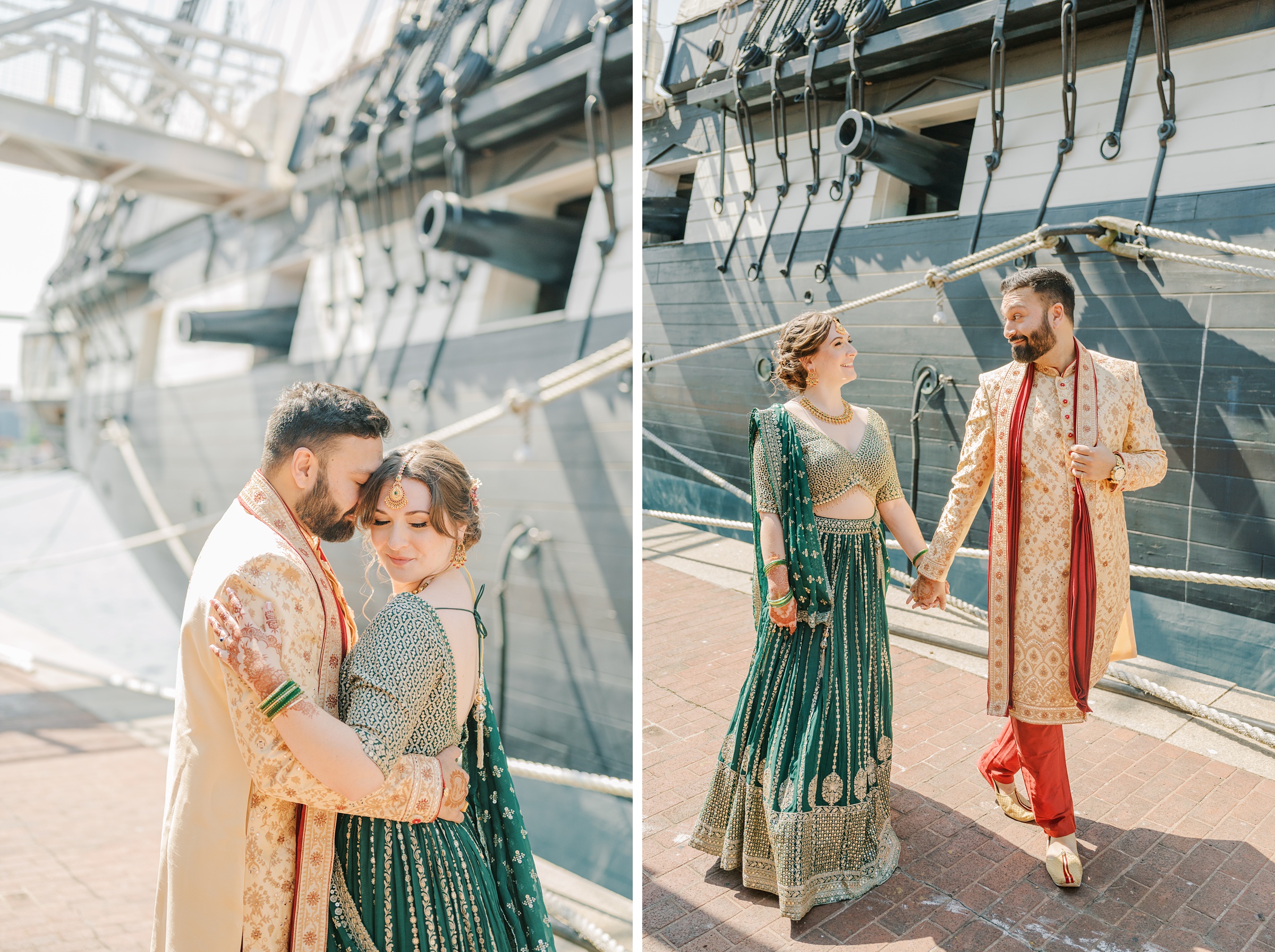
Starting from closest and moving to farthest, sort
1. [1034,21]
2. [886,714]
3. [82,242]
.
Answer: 1. [886,714]
2. [1034,21]
3. [82,242]

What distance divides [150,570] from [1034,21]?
1020 cm

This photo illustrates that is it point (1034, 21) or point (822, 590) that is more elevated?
point (1034, 21)

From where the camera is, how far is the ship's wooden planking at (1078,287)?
1.95 m

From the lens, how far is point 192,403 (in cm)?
721

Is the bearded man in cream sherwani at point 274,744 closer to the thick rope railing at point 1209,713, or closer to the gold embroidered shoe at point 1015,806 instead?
the gold embroidered shoe at point 1015,806

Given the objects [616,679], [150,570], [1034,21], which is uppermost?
[1034,21]

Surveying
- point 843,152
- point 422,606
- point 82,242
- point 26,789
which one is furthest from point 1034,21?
point 82,242

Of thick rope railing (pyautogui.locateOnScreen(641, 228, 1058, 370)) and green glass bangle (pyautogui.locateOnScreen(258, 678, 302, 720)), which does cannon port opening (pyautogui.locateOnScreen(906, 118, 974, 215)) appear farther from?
green glass bangle (pyautogui.locateOnScreen(258, 678, 302, 720))

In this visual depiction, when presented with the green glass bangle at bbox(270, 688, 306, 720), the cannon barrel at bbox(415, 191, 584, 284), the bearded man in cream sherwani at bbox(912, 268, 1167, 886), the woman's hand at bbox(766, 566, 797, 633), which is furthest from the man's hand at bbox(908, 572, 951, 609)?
the cannon barrel at bbox(415, 191, 584, 284)

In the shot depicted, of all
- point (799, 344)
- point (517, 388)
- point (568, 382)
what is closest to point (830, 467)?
point (799, 344)

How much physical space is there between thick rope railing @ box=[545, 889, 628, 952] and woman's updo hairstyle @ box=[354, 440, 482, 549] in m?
1.03

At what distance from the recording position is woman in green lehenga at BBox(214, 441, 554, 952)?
1.15 meters

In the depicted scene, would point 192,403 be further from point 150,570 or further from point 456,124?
point 456,124

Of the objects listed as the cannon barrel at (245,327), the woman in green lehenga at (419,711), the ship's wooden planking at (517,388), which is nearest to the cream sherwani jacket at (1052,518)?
the woman in green lehenga at (419,711)
